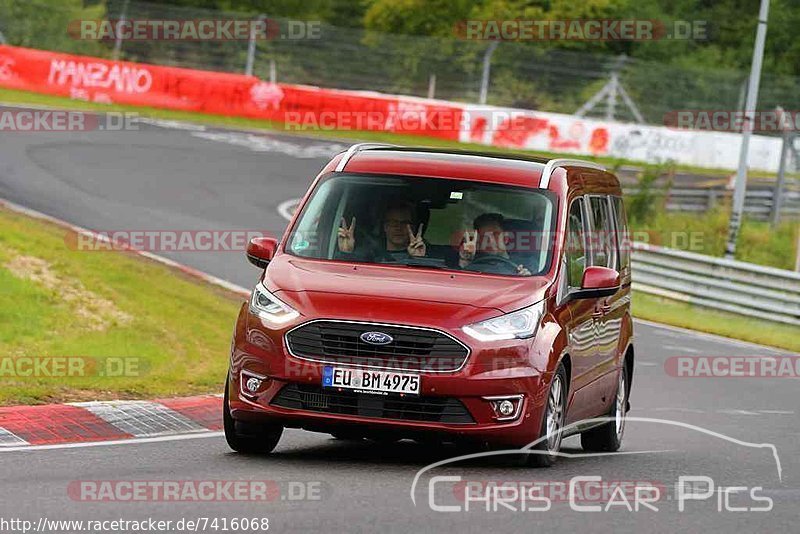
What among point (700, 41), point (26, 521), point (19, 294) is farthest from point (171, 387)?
point (700, 41)

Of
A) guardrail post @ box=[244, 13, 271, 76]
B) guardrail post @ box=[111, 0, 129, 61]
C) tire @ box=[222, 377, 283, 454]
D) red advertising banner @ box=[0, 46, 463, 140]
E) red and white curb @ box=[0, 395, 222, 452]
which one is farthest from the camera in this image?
guardrail post @ box=[244, 13, 271, 76]

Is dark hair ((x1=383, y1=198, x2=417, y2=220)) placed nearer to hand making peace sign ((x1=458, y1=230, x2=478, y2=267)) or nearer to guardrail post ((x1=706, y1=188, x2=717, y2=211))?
hand making peace sign ((x1=458, y1=230, x2=478, y2=267))

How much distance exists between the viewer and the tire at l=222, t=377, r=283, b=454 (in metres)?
9.86

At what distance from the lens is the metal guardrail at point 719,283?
87.6 ft

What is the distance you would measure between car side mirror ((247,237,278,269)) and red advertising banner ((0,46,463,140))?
114 feet

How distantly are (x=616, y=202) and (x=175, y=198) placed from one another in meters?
16.5

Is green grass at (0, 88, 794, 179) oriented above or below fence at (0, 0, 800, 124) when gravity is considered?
below

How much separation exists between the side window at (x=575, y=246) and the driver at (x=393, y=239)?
93 centimetres

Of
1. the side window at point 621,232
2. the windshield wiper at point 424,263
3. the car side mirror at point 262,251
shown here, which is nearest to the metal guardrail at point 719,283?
the side window at point 621,232

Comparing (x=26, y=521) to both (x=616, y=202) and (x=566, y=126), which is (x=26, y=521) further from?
(x=566, y=126)

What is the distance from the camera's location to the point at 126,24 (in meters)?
48.0

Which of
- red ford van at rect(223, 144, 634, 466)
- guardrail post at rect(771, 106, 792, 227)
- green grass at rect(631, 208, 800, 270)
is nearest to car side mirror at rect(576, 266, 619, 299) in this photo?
red ford van at rect(223, 144, 634, 466)

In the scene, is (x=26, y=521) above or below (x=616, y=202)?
below

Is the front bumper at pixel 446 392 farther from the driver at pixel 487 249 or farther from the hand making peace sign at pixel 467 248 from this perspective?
the hand making peace sign at pixel 467 248
